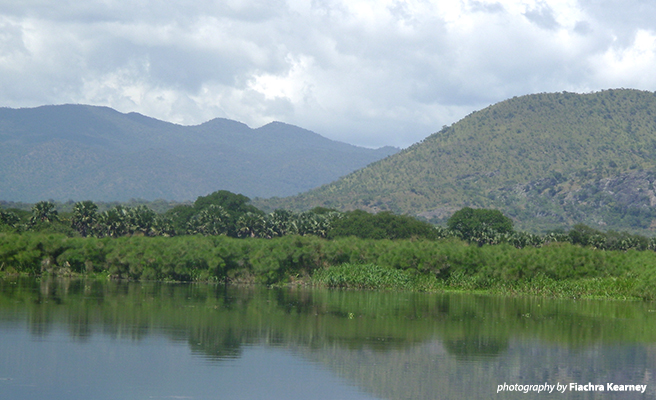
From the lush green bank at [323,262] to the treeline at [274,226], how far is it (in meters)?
9.00

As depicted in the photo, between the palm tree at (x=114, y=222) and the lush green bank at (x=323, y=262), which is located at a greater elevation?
the palm tree at (x=114, y=222)

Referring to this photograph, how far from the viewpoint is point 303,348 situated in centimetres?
3291

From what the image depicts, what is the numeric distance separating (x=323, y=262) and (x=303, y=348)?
152ft

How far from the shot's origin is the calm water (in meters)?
24.8

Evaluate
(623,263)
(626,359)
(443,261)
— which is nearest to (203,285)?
(443,261)

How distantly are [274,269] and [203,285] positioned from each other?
7500mm

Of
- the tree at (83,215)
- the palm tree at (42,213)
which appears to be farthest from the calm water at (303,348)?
the tree at (83,215)

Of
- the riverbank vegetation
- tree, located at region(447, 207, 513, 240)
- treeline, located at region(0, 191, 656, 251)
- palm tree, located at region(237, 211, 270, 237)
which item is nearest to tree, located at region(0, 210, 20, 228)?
treeline, located at region(0, 191, 656, 251)

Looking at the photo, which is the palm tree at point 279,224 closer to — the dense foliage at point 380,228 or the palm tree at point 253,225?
the palm tree at point 253,225

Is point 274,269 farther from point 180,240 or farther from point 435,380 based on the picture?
point 435,380

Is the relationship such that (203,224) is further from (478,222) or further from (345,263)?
(478,222)

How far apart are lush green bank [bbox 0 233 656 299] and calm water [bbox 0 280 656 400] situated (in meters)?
18.5

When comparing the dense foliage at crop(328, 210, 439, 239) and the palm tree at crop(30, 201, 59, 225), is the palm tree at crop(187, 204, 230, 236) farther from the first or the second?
the palm tree at crop(30, 201, 59, 225)

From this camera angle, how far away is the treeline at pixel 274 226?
97.3 metres
